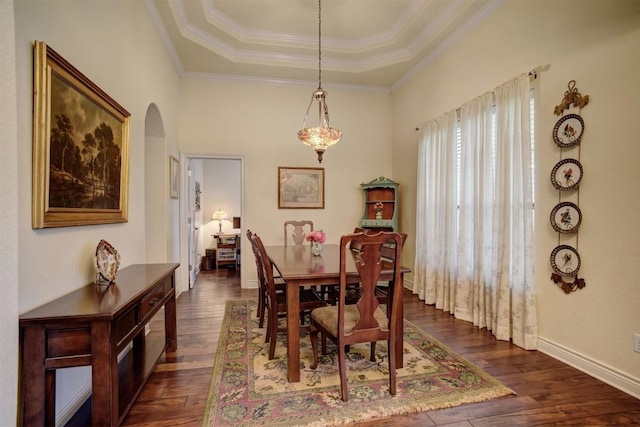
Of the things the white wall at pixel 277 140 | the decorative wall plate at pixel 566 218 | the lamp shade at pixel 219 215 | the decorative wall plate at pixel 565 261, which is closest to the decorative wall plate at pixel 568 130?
the decorative wall plate at pixel 566 218

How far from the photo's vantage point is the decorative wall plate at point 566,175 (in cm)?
226

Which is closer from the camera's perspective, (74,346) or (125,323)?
(74,346)

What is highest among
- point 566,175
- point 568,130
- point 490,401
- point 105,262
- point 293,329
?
point 568,130

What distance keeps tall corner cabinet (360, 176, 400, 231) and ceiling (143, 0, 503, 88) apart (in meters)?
1.74

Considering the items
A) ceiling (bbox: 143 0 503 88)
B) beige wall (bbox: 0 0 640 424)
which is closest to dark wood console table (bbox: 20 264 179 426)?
beige wall (bbox: 0 0 640 424)

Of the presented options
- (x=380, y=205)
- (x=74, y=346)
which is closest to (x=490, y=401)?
(x=74, y=346)

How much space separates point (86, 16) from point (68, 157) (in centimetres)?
96

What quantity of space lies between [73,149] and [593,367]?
12.4 ft

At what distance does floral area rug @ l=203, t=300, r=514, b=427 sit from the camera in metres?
1.77

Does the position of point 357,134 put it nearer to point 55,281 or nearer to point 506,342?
point 506,342

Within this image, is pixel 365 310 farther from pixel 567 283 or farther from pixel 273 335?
pixel 567 283

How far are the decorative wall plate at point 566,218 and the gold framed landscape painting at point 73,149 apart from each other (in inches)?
134

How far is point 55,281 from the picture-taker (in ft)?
5.25

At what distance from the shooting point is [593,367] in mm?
2180
